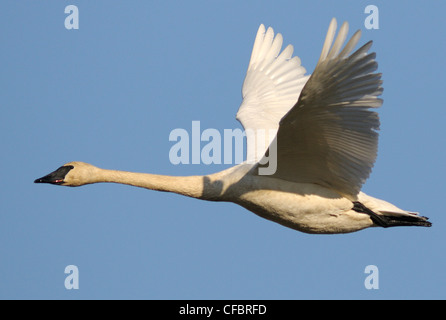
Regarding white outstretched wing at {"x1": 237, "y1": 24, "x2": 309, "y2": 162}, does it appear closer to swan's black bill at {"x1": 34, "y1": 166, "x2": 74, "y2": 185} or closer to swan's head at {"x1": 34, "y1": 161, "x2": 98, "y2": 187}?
swan's head at {"x1": 34, "y1": 161, "x2": 98, "y2": 187}

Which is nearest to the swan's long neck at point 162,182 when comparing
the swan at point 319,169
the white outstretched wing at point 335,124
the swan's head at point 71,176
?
the swan at point 319,169

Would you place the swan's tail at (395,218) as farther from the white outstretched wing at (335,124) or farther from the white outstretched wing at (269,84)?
the white outstretched wing at (269,84)

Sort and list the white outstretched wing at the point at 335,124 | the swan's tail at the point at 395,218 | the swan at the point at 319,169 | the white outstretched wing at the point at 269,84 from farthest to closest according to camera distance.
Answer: the white outstretched wing at the point at 269,84
the swan's tail at the point at 395,218
the swan at the point at 319,169
the white outstretched wing at the point at 335,124

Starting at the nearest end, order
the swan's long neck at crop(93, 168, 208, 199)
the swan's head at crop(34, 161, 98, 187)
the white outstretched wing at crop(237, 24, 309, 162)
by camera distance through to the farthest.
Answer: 1. the swan's long neck at crop(93, 168, 208, 199)
2. the swan's head at crop(34, 161, 98, 187)
3. the white outstretched wing at crop(237, 24, 309, 162)

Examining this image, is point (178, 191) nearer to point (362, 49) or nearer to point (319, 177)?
point (319, 177)

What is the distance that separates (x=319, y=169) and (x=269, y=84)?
356 centimetres

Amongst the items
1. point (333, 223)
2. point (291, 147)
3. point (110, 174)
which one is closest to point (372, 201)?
point (333, 223)

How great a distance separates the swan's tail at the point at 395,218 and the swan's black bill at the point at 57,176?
3883 mm

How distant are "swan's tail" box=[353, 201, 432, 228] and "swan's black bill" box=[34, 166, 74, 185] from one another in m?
3.88

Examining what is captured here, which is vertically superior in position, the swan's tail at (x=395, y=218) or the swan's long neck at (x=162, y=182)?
the swan's long neck at (x=162, y=182)

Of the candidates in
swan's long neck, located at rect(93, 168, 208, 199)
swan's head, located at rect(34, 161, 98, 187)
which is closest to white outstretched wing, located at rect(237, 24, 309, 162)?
swan's long neck, located at rect(93, 168, 208, 199)

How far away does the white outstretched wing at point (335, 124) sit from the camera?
10258mm

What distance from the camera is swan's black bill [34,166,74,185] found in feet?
39.6

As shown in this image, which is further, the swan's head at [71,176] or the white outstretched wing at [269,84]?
the white outstretched wing at [269,84]
